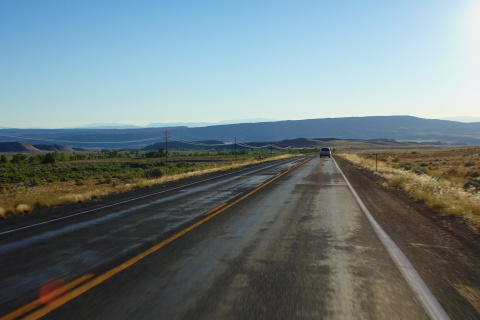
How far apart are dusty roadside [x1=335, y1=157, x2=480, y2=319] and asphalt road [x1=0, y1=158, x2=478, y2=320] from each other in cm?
10

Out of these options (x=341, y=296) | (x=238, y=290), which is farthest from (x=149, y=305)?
(x=341, y=296)

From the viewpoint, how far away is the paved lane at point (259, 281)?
150 inches

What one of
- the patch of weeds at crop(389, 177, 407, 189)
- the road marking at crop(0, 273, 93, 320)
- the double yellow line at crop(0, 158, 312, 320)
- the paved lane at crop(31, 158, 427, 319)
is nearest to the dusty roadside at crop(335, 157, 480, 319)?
the paved lane at crop(31, 158, 427, 319)

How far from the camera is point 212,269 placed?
5.17m

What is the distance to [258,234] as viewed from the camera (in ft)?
24.5

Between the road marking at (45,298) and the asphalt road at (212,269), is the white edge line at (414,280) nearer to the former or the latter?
the asphalt road at (212,269)

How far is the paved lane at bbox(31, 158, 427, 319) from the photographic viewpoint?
3.81 meters

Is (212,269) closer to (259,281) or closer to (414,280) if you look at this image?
(259,281)

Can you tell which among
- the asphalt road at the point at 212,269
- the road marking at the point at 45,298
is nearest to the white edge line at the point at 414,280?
the asphalt road at the point at 212,269

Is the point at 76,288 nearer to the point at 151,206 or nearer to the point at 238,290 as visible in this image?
Result: the point at 238,290

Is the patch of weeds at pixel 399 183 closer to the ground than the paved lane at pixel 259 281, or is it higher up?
closer to the ground

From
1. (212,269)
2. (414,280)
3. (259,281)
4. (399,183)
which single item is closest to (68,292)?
(212,269)

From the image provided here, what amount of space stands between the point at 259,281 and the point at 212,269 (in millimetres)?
829

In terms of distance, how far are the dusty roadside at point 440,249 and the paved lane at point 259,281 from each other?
45 centimetres
